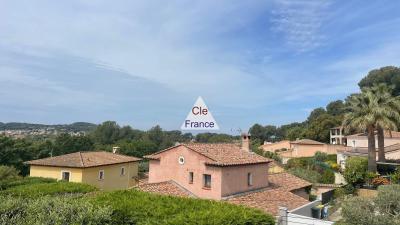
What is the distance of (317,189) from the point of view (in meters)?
36.4

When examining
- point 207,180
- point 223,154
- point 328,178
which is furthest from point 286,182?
point 328,178

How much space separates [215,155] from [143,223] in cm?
1482

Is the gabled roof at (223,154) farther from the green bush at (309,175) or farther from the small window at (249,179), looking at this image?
the green bush at (309,175)

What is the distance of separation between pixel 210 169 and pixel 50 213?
16.0 m

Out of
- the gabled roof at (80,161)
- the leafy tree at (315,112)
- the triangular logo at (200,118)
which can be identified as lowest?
the gabled roof at (80,161)

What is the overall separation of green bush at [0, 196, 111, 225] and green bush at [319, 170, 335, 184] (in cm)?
3331

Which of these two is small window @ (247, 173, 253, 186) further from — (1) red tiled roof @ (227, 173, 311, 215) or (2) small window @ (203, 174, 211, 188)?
(2) small window @ (203, 174, 211, 188)

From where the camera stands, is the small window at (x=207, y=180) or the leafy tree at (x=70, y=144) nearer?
the small window at (x=207, y=180)

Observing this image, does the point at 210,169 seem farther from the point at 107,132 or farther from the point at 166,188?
the point at 107,132

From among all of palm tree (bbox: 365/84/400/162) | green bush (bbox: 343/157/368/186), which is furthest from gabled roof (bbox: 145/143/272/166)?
palm tree (bbox: 365/84/400/162)

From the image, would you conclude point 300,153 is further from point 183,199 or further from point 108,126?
point 108,126

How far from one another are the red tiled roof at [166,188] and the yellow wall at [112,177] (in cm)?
1188

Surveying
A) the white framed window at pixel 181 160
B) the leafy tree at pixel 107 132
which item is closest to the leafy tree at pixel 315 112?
the leafy tree at pixel 107 132

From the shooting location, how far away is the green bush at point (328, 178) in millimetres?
40709
